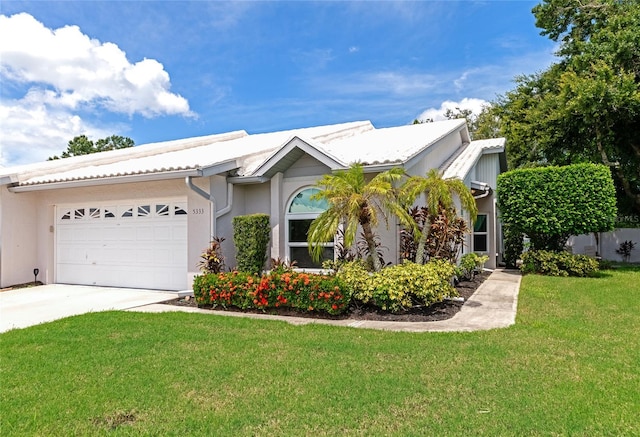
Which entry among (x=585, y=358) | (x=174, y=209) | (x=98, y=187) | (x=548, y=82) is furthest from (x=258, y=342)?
(x=548, y=82)

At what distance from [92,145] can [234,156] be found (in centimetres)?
5052

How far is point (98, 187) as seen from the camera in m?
13.9

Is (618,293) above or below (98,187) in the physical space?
below

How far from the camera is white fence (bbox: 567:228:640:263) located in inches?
928

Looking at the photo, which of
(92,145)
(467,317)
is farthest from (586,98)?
(92,145)

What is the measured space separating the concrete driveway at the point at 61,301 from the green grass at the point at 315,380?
62.1 inches

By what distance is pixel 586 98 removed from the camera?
18.3 m

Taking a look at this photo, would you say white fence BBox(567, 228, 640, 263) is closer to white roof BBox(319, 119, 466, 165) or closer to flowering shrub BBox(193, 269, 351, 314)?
white roof BBox(319, 119, 466, 165)

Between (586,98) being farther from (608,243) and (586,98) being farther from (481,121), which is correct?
(481,121)

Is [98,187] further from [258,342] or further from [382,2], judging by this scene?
[382,2]

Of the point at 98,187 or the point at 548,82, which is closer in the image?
the point at 98,187

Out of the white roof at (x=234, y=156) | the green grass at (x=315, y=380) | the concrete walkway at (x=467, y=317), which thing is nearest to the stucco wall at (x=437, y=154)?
the white roof at (x=234, y=156)

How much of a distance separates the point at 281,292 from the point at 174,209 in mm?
5576

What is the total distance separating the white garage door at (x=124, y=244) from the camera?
12.8m
